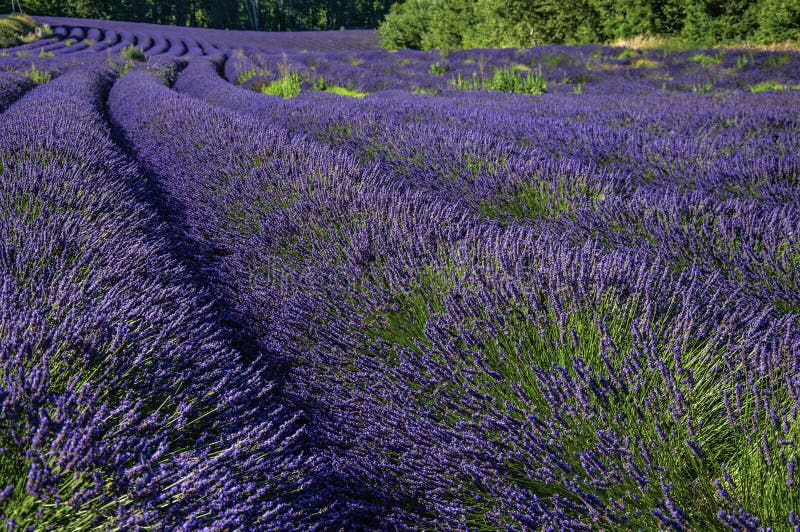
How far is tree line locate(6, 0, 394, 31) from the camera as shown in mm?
45250

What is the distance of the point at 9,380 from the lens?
922 mm

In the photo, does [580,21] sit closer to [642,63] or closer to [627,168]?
[642,63]

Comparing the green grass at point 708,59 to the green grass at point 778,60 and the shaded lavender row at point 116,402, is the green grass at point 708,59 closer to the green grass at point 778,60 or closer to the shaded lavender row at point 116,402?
the green grass at point 778,60

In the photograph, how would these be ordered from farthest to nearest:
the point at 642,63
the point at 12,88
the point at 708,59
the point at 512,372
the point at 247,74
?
the point at 247,74 → the point at 642,63 → the point at 708,59 → the point at 12,88 → the point at 512,372

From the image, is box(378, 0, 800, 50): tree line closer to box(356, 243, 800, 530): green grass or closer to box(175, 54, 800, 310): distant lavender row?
A: box(175, 54, 800, 310): distant lavender row

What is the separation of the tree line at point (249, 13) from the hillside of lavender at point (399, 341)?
2017 inches

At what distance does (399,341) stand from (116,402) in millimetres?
780

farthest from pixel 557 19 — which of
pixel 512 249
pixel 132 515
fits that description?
pixel 132 515

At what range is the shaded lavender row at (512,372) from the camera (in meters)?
0.93

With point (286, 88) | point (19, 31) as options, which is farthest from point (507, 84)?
point (19, 31)

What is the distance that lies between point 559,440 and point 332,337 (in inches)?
32.8

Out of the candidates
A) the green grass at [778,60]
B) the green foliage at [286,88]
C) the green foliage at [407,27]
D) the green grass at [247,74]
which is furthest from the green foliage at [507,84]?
the green foliage at [407,27]

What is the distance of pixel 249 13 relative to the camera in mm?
49156

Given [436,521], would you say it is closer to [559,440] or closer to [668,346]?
[559,440]
